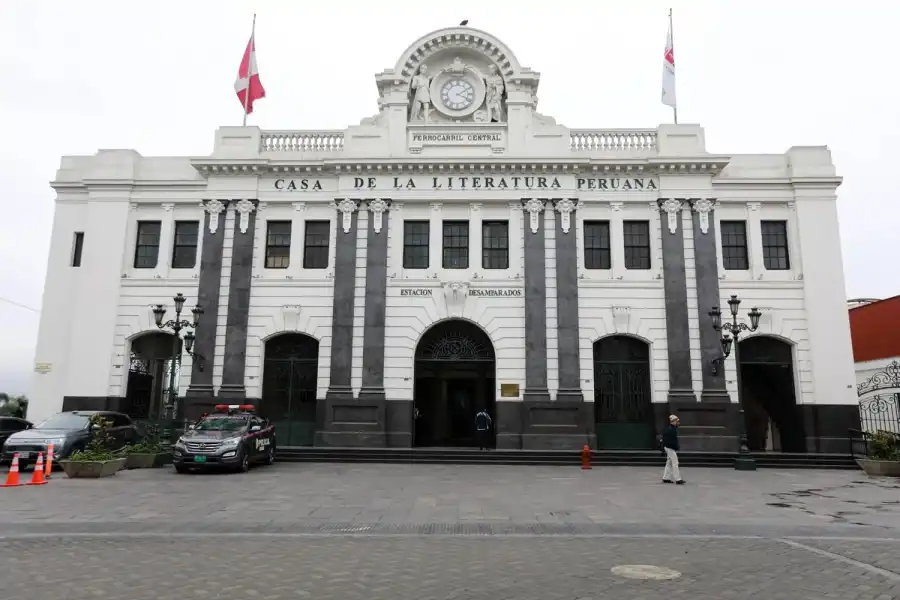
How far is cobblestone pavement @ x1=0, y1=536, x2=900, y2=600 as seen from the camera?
6.55 metres

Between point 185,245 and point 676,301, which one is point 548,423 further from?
point 185,245

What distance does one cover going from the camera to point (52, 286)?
2589cm

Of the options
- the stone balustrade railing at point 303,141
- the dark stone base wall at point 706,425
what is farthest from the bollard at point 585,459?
the stone balustrade railing at point 303,141

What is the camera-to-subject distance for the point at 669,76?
2606 cm

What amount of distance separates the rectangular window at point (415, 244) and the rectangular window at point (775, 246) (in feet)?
43.7

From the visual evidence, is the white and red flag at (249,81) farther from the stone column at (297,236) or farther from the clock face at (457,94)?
the clock face at (457,94)

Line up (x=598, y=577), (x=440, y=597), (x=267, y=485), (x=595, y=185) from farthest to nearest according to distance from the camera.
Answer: (x=595, y=185) → (x=267, y=485) → (x=598, y=577) → (x=440, y=597)

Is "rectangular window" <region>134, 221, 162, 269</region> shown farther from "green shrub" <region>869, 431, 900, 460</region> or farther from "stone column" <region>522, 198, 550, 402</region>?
"green shrub" <region>869, 431, 900, 460</region>

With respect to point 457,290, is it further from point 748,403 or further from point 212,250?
point 748,403

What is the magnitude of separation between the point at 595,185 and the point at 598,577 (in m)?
20.3

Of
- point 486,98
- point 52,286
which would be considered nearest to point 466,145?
point 486,98

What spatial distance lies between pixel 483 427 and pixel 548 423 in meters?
2.50

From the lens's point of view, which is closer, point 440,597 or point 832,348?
point 440,597

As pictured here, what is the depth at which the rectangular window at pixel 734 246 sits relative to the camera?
25.2 meters
